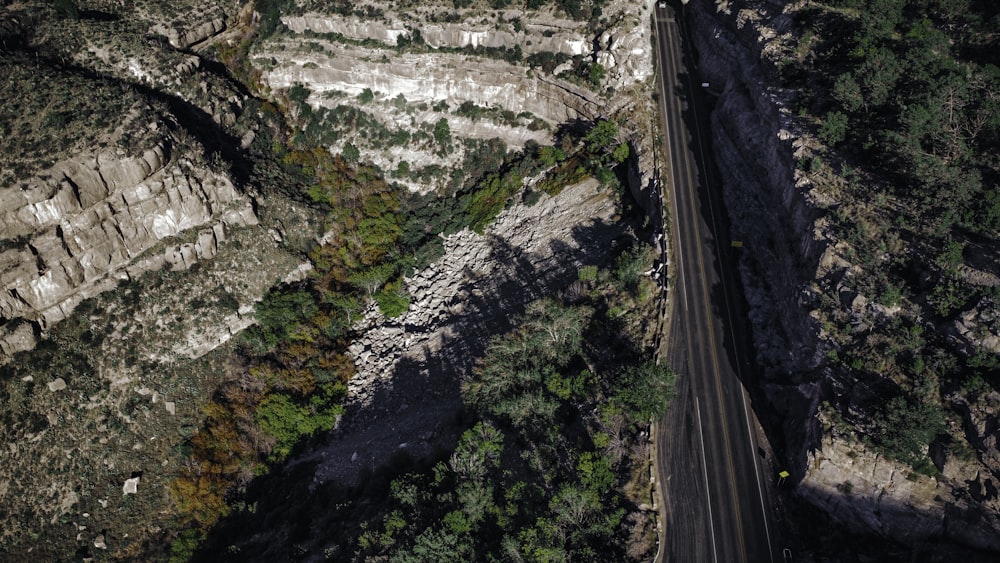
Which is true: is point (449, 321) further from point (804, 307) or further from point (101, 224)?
point (101, 224)

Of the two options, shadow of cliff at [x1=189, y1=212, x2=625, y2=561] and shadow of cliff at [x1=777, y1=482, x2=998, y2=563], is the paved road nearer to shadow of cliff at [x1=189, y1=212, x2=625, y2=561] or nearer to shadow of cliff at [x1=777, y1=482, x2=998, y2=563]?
shadow of cliff at [x1=777, y1=482, x2=998, y2=563]

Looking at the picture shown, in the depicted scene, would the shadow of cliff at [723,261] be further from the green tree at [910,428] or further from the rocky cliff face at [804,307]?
the green tree at [910,428]

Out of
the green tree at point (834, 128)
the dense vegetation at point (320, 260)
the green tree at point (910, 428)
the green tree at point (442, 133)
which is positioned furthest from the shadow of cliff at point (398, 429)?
the green tree at point (910, 428)

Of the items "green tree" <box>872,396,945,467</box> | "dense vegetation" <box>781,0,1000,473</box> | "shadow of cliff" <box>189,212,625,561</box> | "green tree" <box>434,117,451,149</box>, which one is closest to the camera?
"green tree" <box>872,396,945,467</box>

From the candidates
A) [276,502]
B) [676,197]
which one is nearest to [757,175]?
[676,197]

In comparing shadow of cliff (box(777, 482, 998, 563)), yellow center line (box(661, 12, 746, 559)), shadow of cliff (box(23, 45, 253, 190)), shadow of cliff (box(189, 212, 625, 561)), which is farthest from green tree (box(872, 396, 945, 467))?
shadow of cliff (box(23, 45, 253, 190))

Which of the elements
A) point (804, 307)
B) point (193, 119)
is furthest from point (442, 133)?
point (804, 307)

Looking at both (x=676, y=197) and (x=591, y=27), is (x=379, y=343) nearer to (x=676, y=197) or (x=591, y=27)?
(x=676, y=197)
